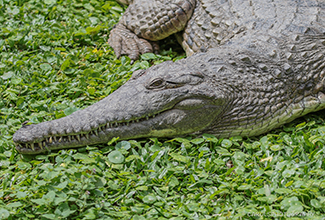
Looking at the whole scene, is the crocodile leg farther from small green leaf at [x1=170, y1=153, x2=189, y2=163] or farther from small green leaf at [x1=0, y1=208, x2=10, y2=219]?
small green leaf at [x1=0, y1=208, x2=10, y2=219]

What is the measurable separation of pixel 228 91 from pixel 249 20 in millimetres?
1081

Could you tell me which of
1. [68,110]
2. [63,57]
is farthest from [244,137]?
[63,57]

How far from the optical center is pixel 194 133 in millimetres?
3715

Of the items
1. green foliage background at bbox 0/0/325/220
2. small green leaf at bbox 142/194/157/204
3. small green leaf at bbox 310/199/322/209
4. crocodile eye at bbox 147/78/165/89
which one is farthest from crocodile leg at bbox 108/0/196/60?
small green leaf at bbox 310/199/322/209

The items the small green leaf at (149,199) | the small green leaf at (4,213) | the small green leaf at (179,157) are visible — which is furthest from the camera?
the small green leaf at (179,157)

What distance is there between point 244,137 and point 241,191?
0.78 meters

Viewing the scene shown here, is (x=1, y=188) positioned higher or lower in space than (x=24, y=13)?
lower

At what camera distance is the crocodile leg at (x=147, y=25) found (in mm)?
4895

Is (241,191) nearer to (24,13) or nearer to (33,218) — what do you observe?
(33,218)

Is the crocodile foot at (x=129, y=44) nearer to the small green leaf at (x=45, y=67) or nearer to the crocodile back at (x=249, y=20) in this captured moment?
the crocodile back at (x=249, y=20)

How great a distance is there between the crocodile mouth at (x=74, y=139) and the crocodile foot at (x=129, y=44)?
164cm

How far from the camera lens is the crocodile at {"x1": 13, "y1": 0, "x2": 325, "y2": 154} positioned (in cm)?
350

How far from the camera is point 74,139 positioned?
3480mm

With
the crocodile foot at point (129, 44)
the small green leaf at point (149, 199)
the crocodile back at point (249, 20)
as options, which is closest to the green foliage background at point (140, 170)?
the small green leaf at point (149, 199)
